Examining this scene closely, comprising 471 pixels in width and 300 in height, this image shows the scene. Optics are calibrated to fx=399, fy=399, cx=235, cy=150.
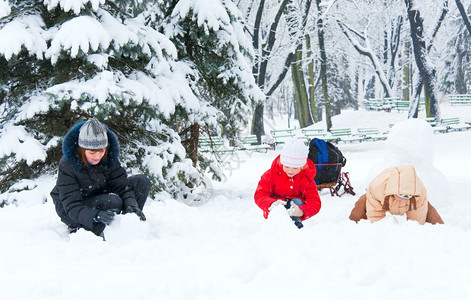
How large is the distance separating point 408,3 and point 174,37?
1220 centimetres

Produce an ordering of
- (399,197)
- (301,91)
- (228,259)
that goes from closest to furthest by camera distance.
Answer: (228,259)
(399,197)
(301,91)

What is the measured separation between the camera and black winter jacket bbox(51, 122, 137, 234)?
11.6 ft

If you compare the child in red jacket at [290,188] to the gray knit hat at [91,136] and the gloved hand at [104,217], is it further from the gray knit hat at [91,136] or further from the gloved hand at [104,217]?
the gray knit hat at [91,136]

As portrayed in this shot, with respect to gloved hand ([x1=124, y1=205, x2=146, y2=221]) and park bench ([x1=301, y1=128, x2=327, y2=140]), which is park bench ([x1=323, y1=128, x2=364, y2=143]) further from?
gloved hand ([x1=124, y1=205, x2=146, y2=221])

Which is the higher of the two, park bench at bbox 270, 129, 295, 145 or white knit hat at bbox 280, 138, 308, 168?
white knit hat at bbox 280, 138, 308, 168

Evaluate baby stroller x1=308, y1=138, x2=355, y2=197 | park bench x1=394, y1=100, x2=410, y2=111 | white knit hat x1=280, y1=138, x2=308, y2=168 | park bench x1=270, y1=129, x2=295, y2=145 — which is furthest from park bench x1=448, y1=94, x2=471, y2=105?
white knit hat x1=280, y1=138, x2=308, y2=168

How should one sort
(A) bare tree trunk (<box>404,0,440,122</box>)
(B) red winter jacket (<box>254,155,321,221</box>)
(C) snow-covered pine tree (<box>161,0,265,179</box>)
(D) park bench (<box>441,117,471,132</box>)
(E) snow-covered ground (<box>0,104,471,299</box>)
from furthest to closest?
(D) park bench (<box>441,117,471,132</box>)
(A) bare tree trunk (<box>404,0,440,122</box>)
(C) snow-covered pine tree (<box>161,0,265,179</box>)
(B) red winter jacket (<box>254,155,321,221</box>)
(E) snow-covered ground (<box>0,104,471,299</box>)

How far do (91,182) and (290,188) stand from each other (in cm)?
209

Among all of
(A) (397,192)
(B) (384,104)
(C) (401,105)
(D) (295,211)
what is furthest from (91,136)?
(B) (384,104)

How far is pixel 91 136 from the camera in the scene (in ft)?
11.6

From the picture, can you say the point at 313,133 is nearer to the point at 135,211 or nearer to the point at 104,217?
the point at 135,211

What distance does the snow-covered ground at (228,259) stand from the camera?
230 centimetres

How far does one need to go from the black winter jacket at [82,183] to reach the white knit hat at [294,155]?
1601mm

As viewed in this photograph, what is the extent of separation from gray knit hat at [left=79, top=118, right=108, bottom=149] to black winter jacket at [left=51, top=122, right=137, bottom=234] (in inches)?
5.6
